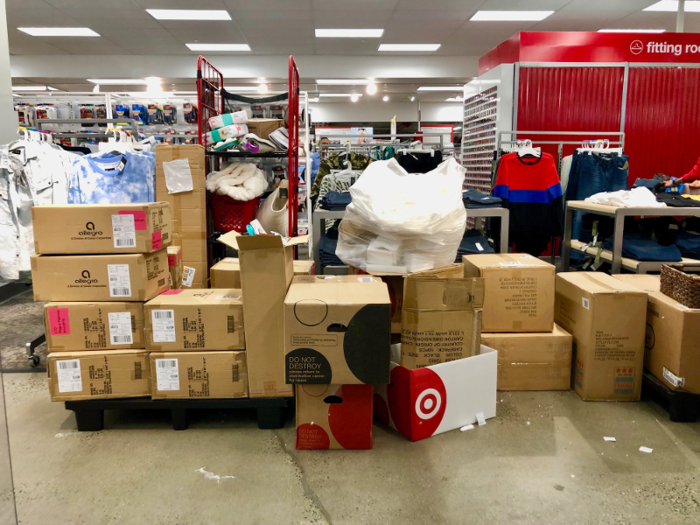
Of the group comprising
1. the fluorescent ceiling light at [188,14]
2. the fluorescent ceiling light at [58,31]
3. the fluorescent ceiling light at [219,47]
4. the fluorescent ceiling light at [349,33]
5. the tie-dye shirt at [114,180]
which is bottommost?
the tie-dye shirt at [114,180]

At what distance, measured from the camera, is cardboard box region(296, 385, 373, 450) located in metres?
1.99

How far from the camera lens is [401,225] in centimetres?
237

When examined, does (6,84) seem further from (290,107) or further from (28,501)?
(28,501)

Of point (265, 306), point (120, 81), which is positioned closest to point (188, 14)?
point (120, 81)

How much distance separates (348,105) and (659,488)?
15041 mm

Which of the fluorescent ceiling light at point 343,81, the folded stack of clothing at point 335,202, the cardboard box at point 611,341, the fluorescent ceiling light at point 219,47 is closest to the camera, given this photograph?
the cardboard box at point 611,341

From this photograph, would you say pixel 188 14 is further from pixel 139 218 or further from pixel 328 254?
pixel 139 218

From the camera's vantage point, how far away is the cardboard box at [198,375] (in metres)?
2.12

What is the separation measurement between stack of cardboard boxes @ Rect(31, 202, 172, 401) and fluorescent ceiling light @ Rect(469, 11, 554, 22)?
22.6ft

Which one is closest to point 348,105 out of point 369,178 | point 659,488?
point 369,178

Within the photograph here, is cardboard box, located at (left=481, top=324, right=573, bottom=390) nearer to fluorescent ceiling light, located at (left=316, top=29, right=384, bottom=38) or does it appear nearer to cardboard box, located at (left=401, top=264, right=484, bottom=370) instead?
cardboard box, located at (left=401, top=264, right=484, bottom=370)

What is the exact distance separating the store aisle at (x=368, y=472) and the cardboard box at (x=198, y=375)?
184mm

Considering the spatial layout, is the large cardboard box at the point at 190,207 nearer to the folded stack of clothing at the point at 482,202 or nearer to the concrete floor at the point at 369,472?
the concrete floor at the point at 369,472

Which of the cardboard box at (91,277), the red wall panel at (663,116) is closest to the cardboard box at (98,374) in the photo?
the cardboard box at (91,277)
